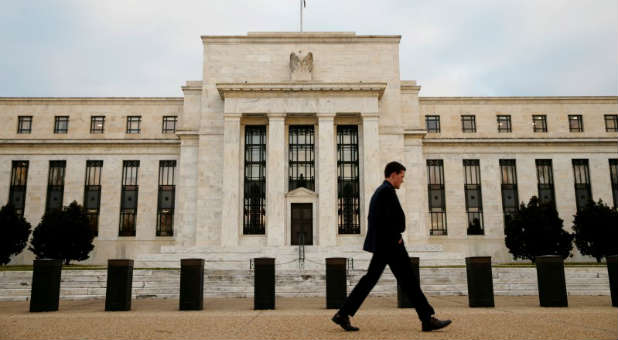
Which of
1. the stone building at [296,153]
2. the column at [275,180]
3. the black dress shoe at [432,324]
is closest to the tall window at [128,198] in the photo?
the stone building at [296,153]

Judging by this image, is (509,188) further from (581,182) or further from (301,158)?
(301,158)

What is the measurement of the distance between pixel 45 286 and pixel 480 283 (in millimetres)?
10303

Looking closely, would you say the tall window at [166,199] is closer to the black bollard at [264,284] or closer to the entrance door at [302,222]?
the entrance door at [302,222]

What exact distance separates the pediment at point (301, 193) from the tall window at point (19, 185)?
907 inches

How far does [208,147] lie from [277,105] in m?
6.45

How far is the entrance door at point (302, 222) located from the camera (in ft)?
126

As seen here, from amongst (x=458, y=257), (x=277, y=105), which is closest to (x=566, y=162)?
(x=458, y=257)

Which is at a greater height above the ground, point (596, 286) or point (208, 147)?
point (208, 147)

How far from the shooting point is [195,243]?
3856 cm

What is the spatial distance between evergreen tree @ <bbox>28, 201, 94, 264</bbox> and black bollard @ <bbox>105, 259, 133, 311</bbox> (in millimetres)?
27362


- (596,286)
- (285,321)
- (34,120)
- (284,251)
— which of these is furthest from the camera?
(34,120)

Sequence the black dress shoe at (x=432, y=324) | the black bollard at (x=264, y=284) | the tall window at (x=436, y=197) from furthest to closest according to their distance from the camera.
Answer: the tall window at (x=436, y=197), the black bollard at (x=264, y=284), the black dress shoe at (x=432, y=324)

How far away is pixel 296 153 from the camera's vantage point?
39.8 m

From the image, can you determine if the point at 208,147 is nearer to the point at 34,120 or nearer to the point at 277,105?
the point at 277,105
